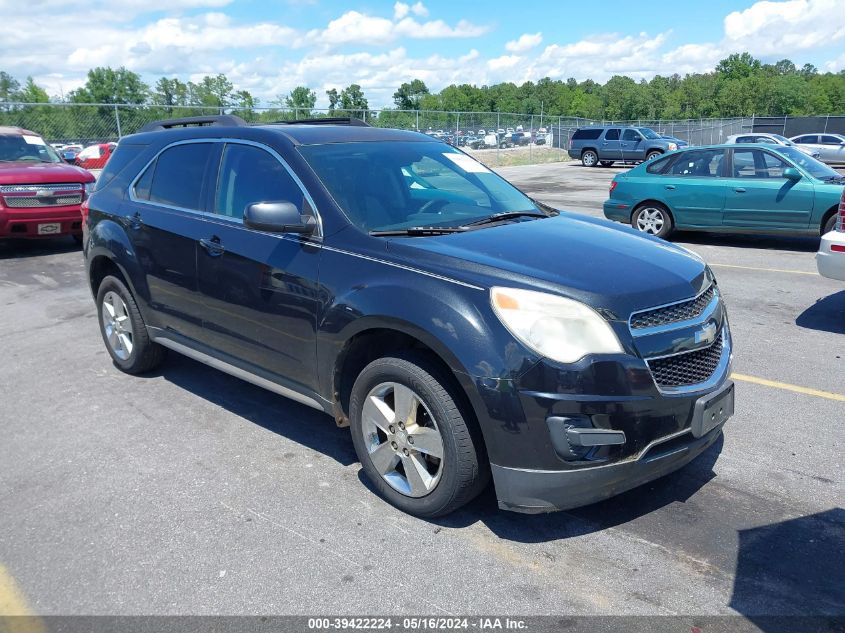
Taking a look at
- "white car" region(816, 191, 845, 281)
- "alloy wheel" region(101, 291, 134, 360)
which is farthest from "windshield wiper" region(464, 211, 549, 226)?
"white car" region(816, 191, 845, 281)

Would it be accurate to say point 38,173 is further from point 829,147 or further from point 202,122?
point 829,147

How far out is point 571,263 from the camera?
335 centimetres

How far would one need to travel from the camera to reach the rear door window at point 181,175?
4.59m

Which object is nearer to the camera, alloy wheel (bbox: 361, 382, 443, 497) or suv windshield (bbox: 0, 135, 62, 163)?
alloy wheel (bbox: 361, 382, 443, 497)

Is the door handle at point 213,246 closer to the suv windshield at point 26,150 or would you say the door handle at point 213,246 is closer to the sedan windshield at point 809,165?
the suv windshield at point 26,150

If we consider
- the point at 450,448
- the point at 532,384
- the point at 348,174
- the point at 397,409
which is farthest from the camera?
the point at 348,174

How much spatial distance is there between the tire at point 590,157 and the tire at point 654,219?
22760 mm

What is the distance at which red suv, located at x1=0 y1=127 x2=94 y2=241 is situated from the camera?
10398 mm

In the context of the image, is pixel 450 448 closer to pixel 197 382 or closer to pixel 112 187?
pixel 197 382

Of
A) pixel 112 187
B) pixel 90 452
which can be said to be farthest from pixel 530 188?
pixel 90 452

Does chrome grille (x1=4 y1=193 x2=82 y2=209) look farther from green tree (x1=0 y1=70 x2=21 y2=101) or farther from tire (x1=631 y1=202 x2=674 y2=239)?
green tree (x1=0 y1=70 x2=21 y2=101)

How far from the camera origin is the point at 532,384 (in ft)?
9.56

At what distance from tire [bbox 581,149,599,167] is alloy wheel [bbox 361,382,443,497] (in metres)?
31.5

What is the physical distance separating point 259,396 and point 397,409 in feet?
6.64
